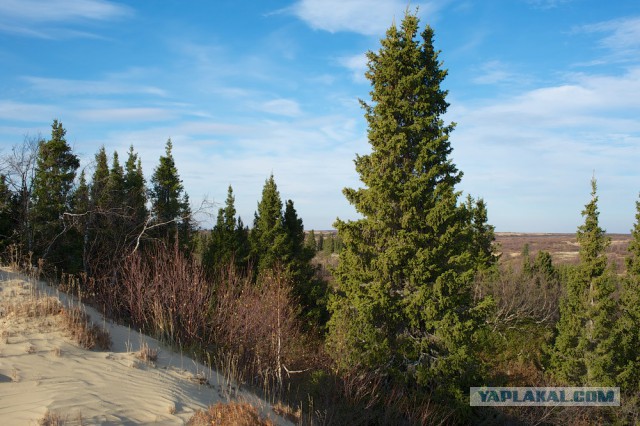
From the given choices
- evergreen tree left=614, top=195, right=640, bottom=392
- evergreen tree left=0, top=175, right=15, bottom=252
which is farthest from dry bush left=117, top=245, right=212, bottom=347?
evergreen tree left=614, top=195, right=640, bottom=392

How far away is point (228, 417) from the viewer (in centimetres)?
607

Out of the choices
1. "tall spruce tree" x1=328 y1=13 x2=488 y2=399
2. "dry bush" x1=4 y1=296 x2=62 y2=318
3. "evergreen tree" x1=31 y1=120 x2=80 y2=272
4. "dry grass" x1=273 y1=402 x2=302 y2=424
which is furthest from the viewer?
"evergreen tree" x1=31 y1=120 x2=80 y2=272

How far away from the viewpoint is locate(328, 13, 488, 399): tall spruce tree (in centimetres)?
1470

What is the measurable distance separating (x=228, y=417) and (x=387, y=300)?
383 inches

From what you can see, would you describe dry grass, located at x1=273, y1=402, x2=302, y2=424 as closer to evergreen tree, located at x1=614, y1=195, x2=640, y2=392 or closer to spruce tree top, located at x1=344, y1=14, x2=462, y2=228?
spruce tree top, located at x1=344, y1=14, x2=462, y2=228

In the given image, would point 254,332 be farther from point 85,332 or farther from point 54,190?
point 54,190

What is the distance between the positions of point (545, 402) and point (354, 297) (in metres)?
10.7

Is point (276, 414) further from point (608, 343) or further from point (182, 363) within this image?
point (608, 343)

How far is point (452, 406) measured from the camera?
14414mm

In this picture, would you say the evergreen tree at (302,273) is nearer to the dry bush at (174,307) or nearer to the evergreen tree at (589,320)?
the evergreen tree at (589,320)

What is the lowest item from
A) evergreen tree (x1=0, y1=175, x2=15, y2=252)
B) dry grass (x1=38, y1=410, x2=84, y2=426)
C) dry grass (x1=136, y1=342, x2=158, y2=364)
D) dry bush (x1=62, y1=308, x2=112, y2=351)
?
dry grass (x1=136, y1=342, x2=158, y2=364)

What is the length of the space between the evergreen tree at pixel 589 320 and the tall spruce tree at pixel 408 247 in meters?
10.7

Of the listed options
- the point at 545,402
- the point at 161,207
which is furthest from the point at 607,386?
the point at 161,207

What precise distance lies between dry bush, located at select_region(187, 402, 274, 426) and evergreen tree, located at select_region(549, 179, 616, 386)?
21.5m
